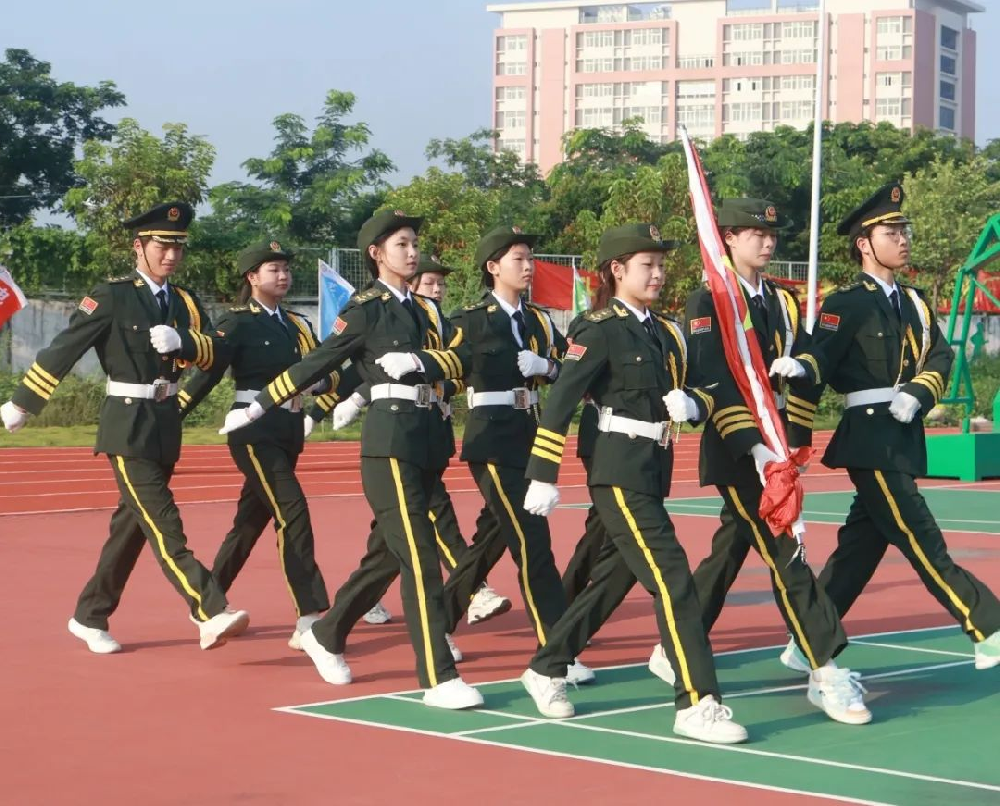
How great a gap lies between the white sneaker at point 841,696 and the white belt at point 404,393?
2.01 m

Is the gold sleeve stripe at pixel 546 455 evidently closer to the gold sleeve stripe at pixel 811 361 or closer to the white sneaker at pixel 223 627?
the gold sleeve stripe at pixel 811 361

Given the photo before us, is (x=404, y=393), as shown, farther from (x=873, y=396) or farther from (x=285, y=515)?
(x=873, y=396)

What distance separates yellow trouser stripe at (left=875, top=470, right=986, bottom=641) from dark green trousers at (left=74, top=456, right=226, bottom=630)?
A: 3.04 meters

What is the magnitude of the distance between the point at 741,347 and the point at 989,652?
5.33ft

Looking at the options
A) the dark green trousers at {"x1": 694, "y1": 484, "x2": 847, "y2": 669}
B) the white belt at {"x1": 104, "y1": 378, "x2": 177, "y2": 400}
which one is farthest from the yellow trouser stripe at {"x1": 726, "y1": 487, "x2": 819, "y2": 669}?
the white belt at {"x1": 104, "y1": 378, "x2": 177, "y2": 400}

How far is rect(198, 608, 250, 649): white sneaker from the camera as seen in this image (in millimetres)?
8070

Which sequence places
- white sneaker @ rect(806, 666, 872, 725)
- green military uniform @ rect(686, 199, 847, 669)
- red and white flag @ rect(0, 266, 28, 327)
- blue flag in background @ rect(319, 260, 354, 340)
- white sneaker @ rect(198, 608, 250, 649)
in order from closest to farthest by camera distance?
white sneaker @ rect(806, 666, 872, 725) → green military uniform @ rect(686, 199, 847, 669) → white sneaker @ rect(198, 608, 250, 649) → blue flag in background @ rect(319, 260, 354, 340) → red and white flag @ rect(0, 266, 28, 327)

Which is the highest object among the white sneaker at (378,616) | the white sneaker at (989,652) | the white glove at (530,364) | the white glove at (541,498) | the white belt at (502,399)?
the white glove at (530,364)

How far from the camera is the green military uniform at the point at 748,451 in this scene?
717 centimetres

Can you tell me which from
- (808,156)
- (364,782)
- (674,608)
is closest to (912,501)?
(674,608)

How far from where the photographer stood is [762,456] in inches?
280

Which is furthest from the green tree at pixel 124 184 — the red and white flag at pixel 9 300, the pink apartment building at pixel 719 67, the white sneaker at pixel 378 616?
the pink apartment building at pixel 719 67

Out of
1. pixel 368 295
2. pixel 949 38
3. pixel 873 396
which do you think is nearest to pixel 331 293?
pixel 368 295

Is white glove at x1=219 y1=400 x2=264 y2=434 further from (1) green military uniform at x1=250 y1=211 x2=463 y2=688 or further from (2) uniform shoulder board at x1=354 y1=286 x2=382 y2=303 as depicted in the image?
(2) uniform shoulder board at x1=354 y1=286 x2=382 y2=303
